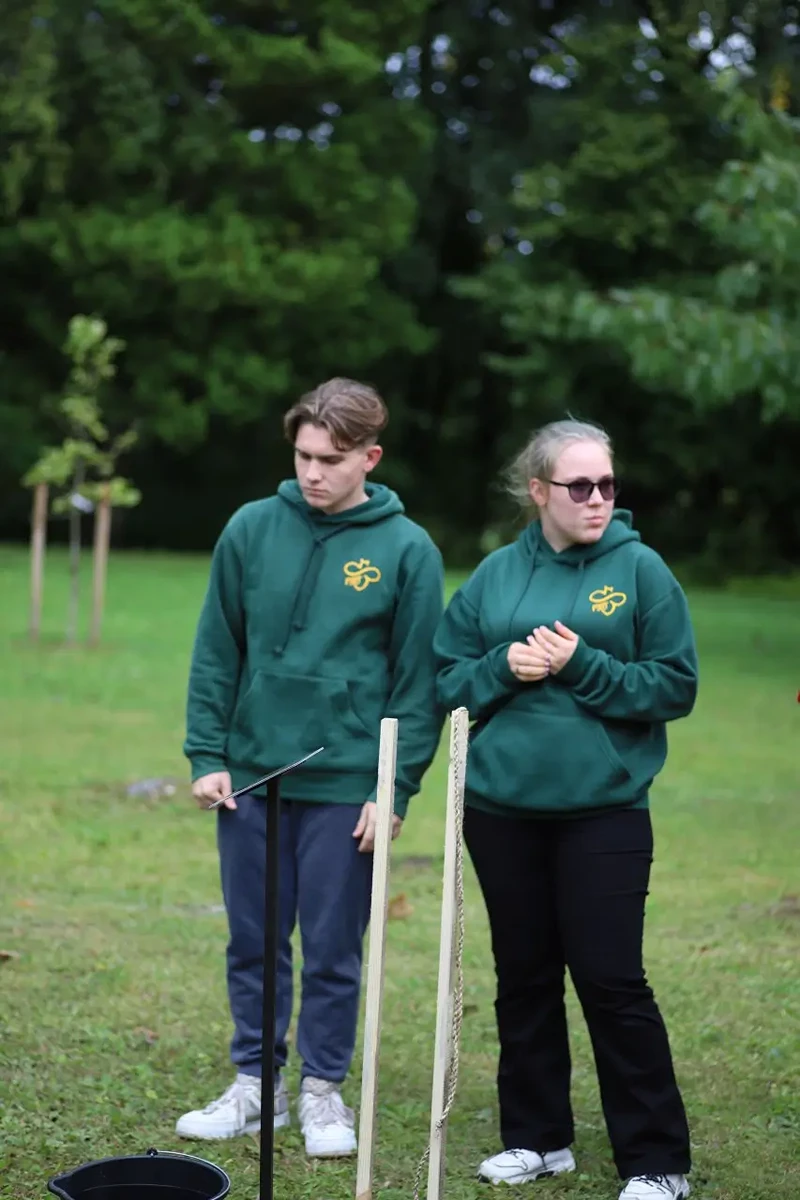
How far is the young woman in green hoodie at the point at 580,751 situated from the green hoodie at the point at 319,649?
0.24 meters

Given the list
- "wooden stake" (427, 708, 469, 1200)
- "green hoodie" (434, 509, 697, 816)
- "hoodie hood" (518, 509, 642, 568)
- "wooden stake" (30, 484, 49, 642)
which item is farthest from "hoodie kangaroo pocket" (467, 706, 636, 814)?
"wooden stake" (30, 484, 49, 642)

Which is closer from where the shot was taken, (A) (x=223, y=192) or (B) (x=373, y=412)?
(B) (x=373, y=412)

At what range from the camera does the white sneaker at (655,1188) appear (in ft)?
13.0

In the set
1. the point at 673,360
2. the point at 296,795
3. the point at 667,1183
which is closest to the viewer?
the point at 667,1183

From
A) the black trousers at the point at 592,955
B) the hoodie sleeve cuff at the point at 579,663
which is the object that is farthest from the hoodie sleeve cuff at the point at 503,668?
the black trousers at the point at 592,955

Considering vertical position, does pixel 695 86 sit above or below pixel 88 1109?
above

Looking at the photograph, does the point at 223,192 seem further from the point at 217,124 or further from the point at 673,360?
the point at 673,360

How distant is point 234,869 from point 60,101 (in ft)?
90.0

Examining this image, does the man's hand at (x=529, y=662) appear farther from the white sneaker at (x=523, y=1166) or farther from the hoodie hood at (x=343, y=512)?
the white sneaker at (x=523, y=1166)

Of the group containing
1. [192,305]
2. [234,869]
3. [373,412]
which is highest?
[192,305]

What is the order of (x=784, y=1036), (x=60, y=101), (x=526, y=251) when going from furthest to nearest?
(x=526, y=251), (x=60, y=101), (x=784, y=1036)

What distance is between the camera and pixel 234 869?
4.43 m

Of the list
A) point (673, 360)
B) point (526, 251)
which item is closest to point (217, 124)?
point (526, 251)

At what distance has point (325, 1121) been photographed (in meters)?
4.39
